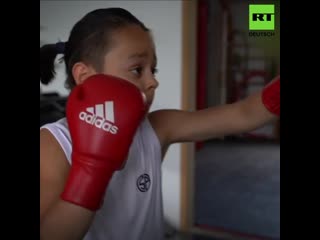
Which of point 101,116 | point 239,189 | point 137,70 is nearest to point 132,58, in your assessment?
point 137,70

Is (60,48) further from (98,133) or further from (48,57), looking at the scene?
(98,133)

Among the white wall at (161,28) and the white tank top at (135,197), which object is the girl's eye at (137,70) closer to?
the white tank top at (135,197)

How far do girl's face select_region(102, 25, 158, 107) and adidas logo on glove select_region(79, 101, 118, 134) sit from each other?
0.13 m

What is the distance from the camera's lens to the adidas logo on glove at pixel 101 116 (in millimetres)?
511

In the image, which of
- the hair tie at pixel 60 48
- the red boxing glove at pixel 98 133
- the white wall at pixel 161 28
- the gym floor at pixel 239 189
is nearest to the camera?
the red boxing glove at pixel 98 133

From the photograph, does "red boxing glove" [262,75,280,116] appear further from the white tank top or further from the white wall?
the white wall

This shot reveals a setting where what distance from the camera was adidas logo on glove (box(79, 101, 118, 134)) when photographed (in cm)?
51

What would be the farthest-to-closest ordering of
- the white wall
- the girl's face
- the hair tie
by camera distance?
the white wall
the hair tie
the girl's face

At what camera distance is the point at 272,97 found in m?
0.71

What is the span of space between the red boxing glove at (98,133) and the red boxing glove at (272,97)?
29cm

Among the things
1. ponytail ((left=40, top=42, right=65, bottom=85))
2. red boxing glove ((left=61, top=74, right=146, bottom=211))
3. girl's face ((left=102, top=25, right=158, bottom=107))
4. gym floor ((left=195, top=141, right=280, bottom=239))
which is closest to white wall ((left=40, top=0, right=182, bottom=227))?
gym floor ((left=195, top=141, right=280, bottom=239))

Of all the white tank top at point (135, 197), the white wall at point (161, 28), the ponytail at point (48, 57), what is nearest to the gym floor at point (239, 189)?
the white wall at point (161, 28)
